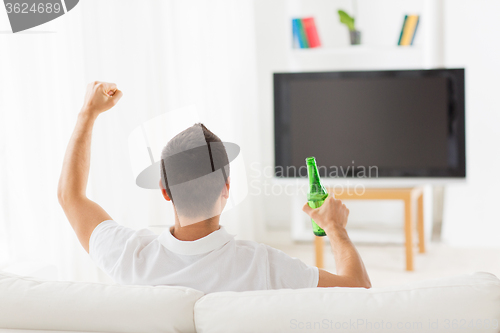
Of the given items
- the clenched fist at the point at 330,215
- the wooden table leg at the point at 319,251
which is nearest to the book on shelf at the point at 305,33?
the wooden table leg at the point at 319,251

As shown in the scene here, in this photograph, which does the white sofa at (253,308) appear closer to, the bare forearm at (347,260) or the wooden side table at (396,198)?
the bare forearm at (347,260)

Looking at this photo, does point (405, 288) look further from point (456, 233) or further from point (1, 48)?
point (456, 233)

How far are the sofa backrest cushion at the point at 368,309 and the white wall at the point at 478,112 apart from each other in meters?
3.04

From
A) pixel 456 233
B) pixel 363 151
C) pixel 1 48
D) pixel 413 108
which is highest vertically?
pixel 1 48

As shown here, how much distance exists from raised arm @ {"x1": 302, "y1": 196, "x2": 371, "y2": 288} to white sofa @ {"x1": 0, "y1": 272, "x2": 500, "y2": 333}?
17cm

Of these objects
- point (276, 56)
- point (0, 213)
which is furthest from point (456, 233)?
point (0, 213)

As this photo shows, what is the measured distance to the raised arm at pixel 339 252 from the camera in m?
0.90

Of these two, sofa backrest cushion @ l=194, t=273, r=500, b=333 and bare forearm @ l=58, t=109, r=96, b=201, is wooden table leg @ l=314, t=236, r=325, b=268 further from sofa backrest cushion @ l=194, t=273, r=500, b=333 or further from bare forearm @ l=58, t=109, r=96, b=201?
sofa backrest cushion @ l=194, t=273, r=500, b=333

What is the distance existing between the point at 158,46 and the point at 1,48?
3.17 feet

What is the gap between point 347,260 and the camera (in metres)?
0.95

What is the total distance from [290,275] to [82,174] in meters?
0.53

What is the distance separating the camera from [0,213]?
1.84 m

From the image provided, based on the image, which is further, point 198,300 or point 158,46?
point 158,46

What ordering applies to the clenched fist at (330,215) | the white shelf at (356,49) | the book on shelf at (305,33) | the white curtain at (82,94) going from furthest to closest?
1. the book on shelf at (305,33)
2. the white shelf at (356,49)
3. the white curtain at (82,94)
4. the clenched fist at (330,215)
